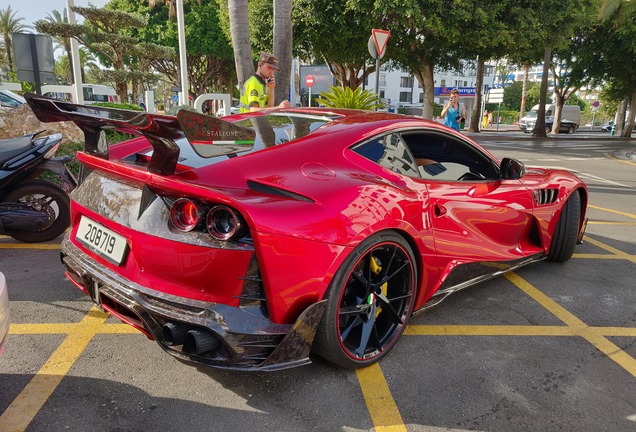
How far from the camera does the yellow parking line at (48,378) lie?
6.67 ft

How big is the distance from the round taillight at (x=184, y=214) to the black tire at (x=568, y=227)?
133 inches

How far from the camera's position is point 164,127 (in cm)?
193


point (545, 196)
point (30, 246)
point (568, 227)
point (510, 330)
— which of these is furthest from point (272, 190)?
point (30, 246)

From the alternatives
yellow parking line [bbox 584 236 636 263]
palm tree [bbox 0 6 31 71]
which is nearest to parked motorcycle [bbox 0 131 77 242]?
yellow parking line [bbox 584 236 636 263]

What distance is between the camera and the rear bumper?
6.34ft

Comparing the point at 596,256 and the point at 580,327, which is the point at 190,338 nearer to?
the point at 580,327

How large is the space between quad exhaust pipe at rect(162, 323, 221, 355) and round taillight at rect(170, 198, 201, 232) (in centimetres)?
42

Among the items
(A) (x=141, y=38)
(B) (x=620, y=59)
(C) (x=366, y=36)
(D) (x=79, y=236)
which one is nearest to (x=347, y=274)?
(D) (x=79, y=236)

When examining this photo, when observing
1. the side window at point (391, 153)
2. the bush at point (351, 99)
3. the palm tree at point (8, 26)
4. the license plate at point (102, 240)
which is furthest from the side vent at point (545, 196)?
the palm tree at point (8, 26)

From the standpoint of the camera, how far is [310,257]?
2.05 meters

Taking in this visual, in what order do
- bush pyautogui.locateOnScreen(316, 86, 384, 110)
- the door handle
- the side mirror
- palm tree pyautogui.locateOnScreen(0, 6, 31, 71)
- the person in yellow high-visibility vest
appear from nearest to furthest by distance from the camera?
the door handle
the side mirror
the person in yellow high-visibility vest
bush pyautogui.locateOnScreen(316, 86, 384, 110)
palm tree pyautogui.locateOnScreen(0, 6, 31, 71)

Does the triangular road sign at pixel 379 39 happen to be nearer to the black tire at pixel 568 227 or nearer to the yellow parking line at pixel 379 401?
the black tire at pixel 568 227

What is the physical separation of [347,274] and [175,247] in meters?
0.80

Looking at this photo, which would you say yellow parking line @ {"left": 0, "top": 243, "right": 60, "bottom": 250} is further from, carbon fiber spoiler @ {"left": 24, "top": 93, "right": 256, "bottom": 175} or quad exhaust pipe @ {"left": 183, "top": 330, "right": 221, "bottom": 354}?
quad exhaust pipe @ {"left": 183, "top": 330, "right": 221, "bottom": 354}
